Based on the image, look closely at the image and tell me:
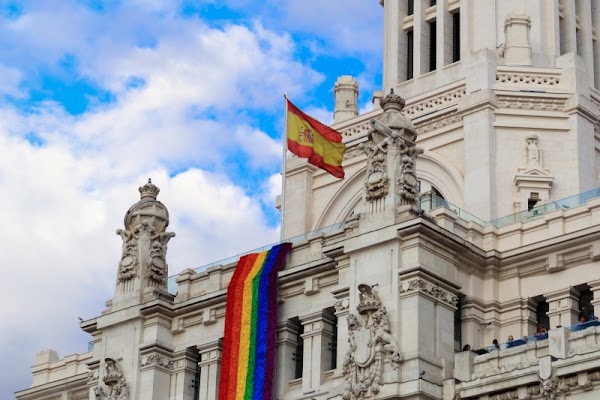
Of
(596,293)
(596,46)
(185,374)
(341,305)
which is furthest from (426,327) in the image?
(596,46)

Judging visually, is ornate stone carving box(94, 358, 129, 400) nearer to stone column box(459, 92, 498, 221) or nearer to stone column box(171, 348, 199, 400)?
stone column box(171, 348, 199, 400)

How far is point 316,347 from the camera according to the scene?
2677 inches

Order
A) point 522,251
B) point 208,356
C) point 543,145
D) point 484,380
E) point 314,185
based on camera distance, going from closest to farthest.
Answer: point 484,380
point 522,251
point 208,356
point 543,145
point 314,185

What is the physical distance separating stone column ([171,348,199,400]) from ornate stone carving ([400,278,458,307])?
39.2ft

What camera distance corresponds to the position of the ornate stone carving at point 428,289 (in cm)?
6395

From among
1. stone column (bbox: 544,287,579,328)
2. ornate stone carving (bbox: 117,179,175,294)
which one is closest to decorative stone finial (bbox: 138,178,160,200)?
ornate stone carving (bbox: 117,179,175,294)

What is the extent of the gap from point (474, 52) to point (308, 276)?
60.7 ft

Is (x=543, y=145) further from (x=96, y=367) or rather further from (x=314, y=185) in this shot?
(x=96, y=367)

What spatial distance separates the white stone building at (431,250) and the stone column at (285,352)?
71 millimetres

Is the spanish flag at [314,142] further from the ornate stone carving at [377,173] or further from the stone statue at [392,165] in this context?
the ornate stone carving at [377,173]

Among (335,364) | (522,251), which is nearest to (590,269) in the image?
(522,251)

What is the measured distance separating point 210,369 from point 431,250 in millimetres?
11613

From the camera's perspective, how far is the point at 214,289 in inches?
2844

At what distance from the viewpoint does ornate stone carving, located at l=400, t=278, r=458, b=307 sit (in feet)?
210
